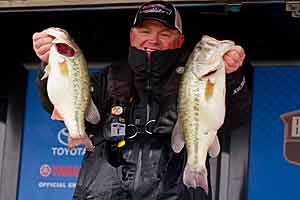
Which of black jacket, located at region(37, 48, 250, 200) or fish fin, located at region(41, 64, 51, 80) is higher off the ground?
fish fin, located at region(41, 64, 51, 80)

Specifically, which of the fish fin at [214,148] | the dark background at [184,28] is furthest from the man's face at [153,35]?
the dark background at [184,28]

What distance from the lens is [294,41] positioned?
563 centimetres

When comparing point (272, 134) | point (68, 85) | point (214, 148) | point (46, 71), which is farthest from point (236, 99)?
point (272, 134)

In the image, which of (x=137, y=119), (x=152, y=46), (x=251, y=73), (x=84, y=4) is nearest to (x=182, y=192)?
(x=137, y=119)

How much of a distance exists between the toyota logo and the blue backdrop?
1.30 m

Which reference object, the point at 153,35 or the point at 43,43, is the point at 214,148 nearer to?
the point at 153,35

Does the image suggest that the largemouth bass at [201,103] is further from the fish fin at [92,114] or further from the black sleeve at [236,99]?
the fish fin at [92,114]

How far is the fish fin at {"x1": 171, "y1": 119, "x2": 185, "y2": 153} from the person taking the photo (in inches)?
151

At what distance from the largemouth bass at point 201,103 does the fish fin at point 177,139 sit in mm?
77

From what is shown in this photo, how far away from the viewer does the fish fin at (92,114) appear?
3960 mm

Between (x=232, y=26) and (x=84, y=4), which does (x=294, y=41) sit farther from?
(x=84, y=4)

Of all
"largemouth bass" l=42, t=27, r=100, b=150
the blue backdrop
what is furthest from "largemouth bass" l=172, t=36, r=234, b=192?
the blue backdrop

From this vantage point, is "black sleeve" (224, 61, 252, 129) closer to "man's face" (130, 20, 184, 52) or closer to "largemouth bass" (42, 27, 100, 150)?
"man's face" (130, 20, 184, 52)

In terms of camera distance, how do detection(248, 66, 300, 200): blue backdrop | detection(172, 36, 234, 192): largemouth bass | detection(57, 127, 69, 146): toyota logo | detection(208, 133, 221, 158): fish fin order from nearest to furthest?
detection(172, 36, 234, 192): largemouth bass → detection(208, 133, 221, 158): fish fin → detection(248, 66, 300, 200): blue backdrop → detection(57, 127, 69, 146): toyota logo
